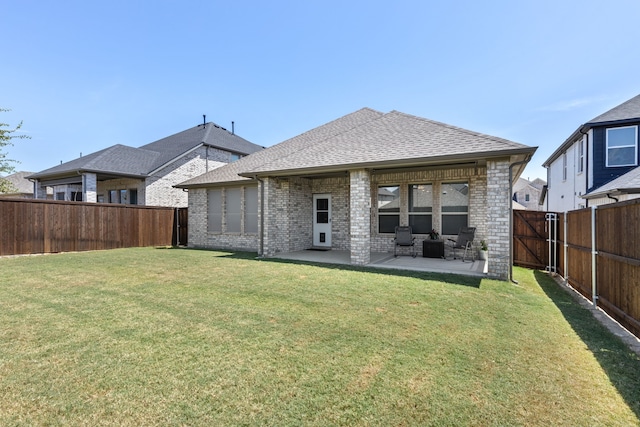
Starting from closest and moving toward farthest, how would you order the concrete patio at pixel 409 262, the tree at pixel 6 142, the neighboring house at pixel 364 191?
the neighboring house at pixel 364 191
the concrete patio at pixel 409 262
the tree at pixel 6 142

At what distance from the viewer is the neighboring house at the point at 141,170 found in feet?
52.9

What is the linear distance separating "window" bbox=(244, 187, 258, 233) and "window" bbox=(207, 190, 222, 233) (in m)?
1.58

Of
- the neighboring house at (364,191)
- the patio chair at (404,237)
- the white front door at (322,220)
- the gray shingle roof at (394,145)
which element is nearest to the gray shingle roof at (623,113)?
the neighboring house at (364,191)

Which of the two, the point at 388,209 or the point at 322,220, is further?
the point at 322,220

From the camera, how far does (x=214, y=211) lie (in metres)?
13.6

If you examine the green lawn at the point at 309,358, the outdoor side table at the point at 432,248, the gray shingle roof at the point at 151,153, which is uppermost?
the gray shingle roof at the point at 151,153

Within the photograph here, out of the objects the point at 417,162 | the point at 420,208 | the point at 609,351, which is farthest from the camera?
the point at 420,208

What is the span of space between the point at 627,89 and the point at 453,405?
20298 millimetres

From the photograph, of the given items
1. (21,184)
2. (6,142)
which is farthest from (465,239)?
(21,184)

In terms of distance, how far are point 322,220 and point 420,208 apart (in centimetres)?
391

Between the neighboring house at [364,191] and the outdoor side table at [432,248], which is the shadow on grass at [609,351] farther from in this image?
the outdoor side table at [432,248]

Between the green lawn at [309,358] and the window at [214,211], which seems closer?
the green lawn at [309,358]

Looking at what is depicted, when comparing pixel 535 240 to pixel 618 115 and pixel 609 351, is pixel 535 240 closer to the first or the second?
pixel 609 351

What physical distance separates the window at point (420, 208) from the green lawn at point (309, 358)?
180 inches
